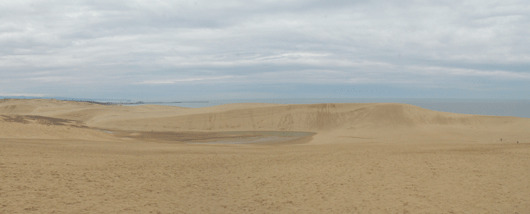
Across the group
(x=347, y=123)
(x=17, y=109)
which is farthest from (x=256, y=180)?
(x=17, y=109)

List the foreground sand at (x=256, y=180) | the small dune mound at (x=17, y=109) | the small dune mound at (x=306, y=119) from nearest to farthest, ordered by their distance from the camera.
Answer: the foreground sand at (x=256, y=180), the small dune mound at (x=306, y=119), the small dune mound at (x=17, y=109)

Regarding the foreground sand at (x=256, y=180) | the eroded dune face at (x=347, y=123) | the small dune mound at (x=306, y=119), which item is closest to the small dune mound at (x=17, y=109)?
the eroded dune face at (x=347, y=123)

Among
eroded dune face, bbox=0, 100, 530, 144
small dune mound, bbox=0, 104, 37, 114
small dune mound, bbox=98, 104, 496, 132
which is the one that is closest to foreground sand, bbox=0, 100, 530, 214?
eroded dune face, bbox=0, 100, 530, 144

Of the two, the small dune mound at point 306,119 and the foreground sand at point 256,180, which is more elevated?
the small dune mound at point 306,119

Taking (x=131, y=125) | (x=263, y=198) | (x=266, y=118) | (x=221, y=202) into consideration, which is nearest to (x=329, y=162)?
(x=263, y=198)

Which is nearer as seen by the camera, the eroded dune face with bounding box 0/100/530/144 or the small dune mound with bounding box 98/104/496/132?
the eroded dune face with bounding box 0/100/530/144

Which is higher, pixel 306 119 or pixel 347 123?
pixel 306 119

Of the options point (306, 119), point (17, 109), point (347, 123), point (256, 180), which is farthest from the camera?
point (17, 109)

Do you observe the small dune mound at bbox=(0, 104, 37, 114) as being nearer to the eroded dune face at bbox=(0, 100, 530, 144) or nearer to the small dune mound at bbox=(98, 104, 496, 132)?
the eroded dune face at bbox=(0, 100, 530, 144)

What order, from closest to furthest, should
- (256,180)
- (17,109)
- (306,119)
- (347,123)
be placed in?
(256,180), (347,123), (306,119), (17,109)

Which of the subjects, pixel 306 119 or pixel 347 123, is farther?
pixel 306 119

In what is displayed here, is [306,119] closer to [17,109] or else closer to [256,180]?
[256,180]

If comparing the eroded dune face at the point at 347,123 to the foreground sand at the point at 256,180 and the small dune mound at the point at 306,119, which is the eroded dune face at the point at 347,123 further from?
the foreground sand at the point at 256,180

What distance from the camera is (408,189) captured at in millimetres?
8820
